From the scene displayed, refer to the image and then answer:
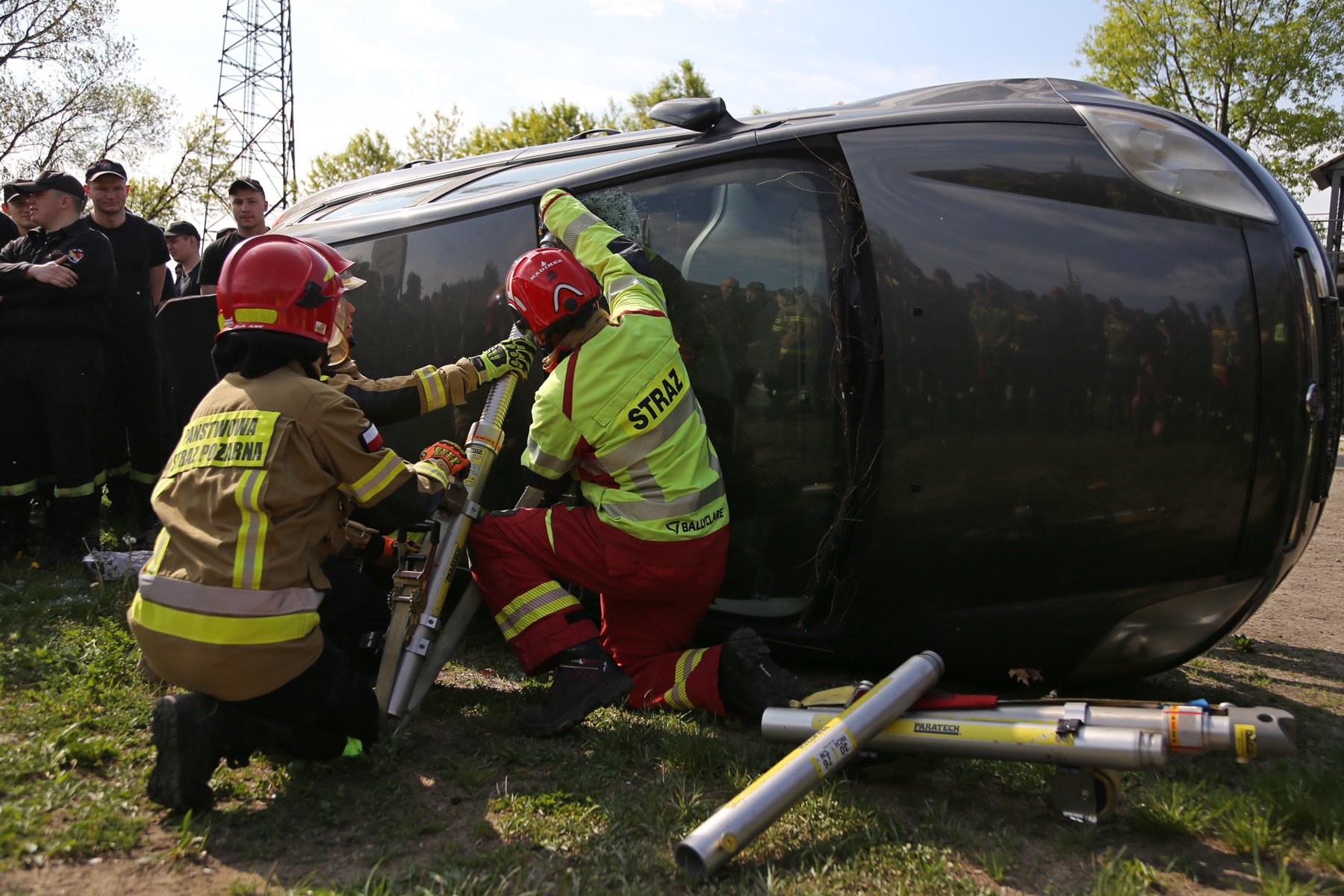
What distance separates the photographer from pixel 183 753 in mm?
2391

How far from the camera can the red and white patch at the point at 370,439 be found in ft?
8.79

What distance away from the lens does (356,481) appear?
Result: 8.74 feet

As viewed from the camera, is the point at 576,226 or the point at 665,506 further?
the point at 576,226

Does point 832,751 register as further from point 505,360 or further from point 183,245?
point 183,245

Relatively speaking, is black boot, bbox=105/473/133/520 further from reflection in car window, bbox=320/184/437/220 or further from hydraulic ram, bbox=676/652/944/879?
hydraulic ram, bbox=676/652/944/879

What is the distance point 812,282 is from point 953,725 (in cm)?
142

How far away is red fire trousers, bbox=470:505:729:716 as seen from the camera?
123 inches

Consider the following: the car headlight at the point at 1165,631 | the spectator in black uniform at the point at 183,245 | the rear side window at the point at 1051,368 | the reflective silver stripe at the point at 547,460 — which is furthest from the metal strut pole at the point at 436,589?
the spectator in black uniform at the point at 183,245

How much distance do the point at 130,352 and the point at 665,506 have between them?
4.08 meters

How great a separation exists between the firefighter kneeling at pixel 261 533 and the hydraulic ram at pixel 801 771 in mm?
1173

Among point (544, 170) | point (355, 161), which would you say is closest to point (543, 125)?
point (355, 161)

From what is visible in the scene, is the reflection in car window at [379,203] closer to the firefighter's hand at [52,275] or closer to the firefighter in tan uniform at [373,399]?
A: the firefighter in tan uniform at [373,399]

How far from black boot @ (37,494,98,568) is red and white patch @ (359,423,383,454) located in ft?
10.3

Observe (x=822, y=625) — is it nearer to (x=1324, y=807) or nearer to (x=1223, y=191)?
(x=1324, y=807)
